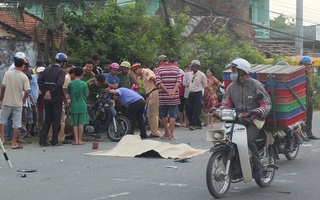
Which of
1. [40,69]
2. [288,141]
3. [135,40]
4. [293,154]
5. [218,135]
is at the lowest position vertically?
[293,154]

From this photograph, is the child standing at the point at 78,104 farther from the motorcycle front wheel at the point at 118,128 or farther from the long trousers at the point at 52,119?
the motorcycle front wheel at the point at 118,128

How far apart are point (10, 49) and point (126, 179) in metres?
10.5

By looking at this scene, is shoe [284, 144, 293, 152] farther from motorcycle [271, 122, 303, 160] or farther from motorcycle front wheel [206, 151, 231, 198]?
motorcycle front wheel [206, 151, 231, 198]

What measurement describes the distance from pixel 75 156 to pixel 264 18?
4109 cm

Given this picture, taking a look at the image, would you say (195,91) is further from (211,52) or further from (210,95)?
(211,52)

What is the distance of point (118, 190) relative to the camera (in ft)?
28.2

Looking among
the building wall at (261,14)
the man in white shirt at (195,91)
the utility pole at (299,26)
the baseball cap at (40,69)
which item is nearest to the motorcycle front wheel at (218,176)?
the baseball cap at (40,69)

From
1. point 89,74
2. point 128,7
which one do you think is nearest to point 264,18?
point 128,7

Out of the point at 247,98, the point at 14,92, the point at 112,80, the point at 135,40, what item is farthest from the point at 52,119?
the point at 135,40

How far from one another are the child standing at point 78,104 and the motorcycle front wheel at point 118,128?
2.48 feet

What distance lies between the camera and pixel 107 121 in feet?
46.5

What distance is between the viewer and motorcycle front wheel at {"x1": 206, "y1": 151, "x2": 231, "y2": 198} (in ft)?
25.3

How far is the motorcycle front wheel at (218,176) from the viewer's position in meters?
7.71

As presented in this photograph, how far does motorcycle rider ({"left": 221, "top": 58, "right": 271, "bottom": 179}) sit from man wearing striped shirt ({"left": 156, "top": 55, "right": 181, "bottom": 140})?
5458 mm
